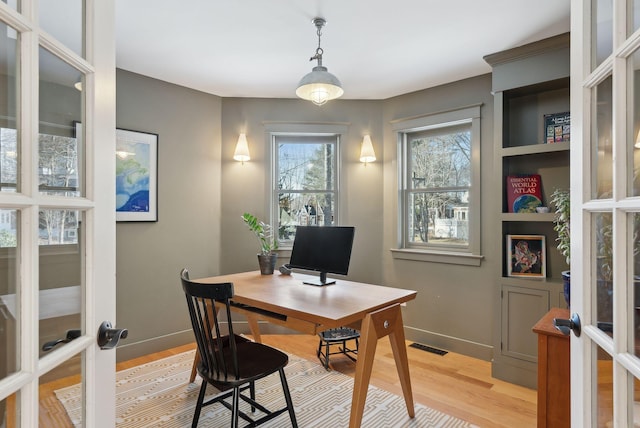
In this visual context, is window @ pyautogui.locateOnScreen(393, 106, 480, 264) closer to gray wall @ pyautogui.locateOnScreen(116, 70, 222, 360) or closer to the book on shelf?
the book on shelf

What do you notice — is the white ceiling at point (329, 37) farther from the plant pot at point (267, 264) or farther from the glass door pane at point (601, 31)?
the plant pot at point (267, 264)

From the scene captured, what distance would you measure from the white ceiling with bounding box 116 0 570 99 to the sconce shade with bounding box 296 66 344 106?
359 mm

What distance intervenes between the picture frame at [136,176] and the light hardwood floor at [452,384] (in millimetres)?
1260

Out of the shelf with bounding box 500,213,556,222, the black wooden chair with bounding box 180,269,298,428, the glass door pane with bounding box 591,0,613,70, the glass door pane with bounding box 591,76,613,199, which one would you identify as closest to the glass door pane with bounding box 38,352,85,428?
the black wooden chair with bounding box 180,269,298,428

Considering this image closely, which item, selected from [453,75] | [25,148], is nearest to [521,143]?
[453,75]

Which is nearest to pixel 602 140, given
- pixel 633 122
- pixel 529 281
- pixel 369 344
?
pixel 633 122

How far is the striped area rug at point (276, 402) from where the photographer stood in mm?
2199

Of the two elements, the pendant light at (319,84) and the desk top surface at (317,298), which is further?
the pendant light at (319,84)

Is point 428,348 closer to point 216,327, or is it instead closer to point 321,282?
point 321,282

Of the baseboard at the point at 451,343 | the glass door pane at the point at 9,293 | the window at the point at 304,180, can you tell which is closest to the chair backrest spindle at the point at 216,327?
the glass door pane at the point at 9,293

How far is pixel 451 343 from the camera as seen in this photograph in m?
3.37

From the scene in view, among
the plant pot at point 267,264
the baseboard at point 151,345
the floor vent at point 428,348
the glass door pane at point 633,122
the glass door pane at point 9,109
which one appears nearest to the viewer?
the glass door pane at point 9,109

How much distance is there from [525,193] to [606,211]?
7.04ft

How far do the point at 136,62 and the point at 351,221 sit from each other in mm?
2371
